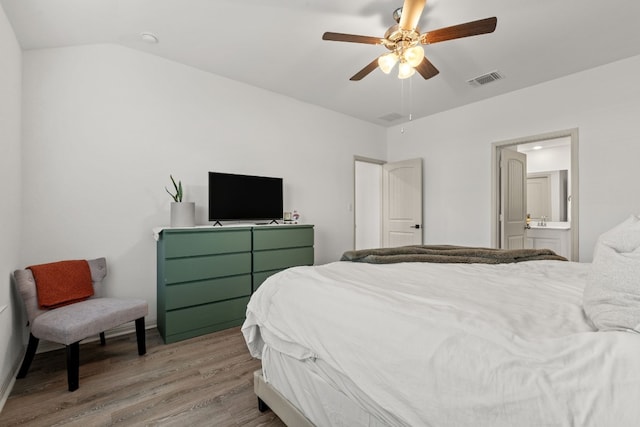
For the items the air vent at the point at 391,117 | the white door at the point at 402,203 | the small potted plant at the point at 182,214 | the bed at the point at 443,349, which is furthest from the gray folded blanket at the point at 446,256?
the air vent at the point at 391,117

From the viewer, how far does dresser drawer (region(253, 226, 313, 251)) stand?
10.3 feet

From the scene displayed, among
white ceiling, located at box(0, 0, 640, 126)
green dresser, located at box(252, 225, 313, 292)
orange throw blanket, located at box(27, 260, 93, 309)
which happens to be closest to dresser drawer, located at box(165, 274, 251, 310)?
green dresser, located at box(252, 225, 313, 292)

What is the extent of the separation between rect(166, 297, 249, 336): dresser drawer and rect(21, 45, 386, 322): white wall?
0.53 meters

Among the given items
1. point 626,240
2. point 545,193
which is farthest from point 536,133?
point 626,240

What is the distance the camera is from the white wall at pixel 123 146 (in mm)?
2465

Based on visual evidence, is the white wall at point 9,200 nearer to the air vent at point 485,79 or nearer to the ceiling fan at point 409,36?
the ceiling fan at point 409,36

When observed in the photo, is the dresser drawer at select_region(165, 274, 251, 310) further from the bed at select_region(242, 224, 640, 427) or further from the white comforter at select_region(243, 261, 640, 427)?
the white comforter at select_region(243, 261, 640, 427)

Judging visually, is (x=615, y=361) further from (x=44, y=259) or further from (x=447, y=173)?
(x=447, y=173)

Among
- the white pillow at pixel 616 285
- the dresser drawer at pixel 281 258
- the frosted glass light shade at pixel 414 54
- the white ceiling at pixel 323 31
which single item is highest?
the white ceiling at pixel 323 31

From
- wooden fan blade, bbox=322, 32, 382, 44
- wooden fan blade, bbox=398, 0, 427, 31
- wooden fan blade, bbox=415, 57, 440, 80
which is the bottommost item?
wooden fan blade, bbox=415, 57, 440, 80

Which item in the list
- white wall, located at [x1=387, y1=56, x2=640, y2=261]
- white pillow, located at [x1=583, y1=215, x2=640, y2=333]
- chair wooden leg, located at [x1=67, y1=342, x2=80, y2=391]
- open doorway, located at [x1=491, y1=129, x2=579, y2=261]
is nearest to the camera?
white pillow, located at [x1=583, y1=215, x2=640, y2=333]

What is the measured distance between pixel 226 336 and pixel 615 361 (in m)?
2.74

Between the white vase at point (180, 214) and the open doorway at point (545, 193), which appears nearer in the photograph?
the white vase at point (180, 214)

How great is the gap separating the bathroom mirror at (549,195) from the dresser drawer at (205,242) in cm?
555
